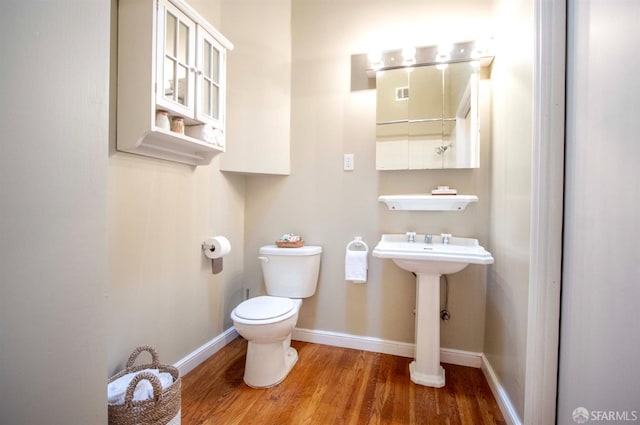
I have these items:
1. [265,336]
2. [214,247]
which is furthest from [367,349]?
[214,247]

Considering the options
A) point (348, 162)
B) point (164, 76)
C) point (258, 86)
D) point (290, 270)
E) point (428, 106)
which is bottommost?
point (290, 270)

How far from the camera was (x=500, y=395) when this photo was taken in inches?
57.2

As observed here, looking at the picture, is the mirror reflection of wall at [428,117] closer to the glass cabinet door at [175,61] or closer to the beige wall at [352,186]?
the beige wall at [352,186]

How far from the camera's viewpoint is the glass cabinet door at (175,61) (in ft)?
4.10

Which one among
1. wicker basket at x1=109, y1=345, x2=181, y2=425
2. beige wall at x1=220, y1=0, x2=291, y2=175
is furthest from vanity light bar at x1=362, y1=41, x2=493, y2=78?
wicker basket at x1=109, y1=345, x2=181, y2=425

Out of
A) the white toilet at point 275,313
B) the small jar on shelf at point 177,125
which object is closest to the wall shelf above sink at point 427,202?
the white toilet at point 275,313

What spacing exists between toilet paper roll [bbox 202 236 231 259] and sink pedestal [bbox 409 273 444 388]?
1.24 m

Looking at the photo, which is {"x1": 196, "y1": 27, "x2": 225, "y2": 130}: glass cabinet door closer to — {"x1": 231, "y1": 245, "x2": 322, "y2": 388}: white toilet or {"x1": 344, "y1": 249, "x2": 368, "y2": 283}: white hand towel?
{"x1": 231, "y1": 245, "x2": 322, "y2": 388}: white toilet

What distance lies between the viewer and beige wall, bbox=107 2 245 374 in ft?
4.29

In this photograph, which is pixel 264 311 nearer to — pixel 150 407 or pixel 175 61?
pixel 150 407

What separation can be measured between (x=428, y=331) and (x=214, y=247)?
142 centimetres

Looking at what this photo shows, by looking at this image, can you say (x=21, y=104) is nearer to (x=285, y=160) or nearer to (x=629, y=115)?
(x=629, y=115)

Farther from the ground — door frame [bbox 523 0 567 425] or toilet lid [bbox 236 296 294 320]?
door frame [bbox 523 0 567 425]

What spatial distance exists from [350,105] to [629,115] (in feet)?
5.13
